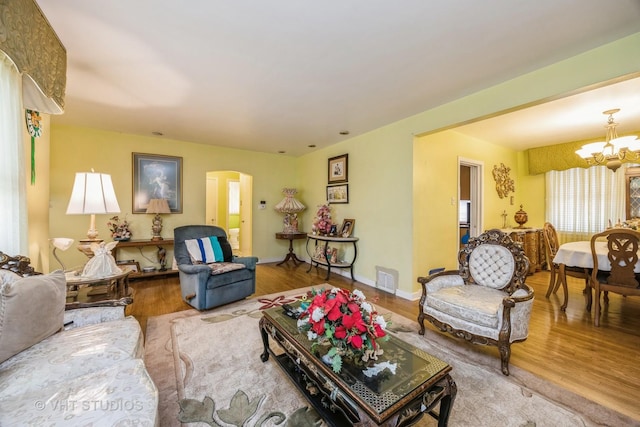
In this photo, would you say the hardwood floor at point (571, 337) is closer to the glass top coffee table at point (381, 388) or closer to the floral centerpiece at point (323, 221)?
the floral centerpiece at point (323, 221)

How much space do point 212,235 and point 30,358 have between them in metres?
2.40

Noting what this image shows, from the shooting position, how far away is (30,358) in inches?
49.2

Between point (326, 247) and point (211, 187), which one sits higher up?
point (211, 187)

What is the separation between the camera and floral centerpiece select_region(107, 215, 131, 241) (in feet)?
13.8

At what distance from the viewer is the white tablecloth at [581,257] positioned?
9.42 ft

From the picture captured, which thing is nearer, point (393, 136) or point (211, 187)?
point (393, 136)

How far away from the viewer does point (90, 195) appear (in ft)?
7.73

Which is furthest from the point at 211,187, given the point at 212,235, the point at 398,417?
the point at 398,417

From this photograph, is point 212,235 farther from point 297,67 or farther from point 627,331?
point 627,331

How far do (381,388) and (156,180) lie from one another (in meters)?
4.96

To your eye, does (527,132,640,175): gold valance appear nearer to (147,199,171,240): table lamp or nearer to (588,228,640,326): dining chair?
(588,228,640,326): dining chair

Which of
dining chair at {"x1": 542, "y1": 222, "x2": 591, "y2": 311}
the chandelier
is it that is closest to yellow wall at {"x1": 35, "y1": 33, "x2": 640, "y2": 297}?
dining chair at {"x1": 542, "y1": 222, "x2": 591, "y2": 311}

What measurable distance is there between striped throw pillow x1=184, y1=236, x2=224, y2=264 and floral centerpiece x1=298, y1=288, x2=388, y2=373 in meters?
2.39

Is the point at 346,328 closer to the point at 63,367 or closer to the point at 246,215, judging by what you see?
the point at 63,367
